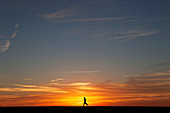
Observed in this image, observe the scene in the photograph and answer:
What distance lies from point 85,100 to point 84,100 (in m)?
0.21

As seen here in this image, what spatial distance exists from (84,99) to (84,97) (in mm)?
332

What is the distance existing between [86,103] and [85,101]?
374 millimetres

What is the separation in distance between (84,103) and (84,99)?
0.66m

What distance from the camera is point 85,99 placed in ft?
132

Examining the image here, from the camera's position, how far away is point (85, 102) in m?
40.2

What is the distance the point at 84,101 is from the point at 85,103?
1.21ft

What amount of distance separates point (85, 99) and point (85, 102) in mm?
498

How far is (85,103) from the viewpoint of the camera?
132 ft

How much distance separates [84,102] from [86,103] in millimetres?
393

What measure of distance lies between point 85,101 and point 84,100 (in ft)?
0.83

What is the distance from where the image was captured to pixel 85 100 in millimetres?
40312

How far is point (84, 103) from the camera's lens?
40094 mm

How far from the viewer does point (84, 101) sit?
40188mm

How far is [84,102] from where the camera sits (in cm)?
4016
